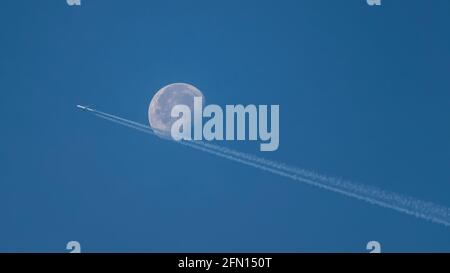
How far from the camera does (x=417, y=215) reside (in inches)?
218

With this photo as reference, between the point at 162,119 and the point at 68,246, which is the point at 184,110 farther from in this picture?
the point at 68,246

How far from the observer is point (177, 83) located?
18.2ft

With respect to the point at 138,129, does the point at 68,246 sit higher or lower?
lower
